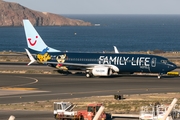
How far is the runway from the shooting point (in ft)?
224

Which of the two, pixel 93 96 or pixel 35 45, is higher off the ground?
pixel 35 45

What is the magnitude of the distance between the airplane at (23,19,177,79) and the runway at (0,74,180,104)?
1.44m

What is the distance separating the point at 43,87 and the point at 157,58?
19100mm

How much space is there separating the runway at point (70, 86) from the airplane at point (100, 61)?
4.73 ft

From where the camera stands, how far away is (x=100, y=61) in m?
86.9

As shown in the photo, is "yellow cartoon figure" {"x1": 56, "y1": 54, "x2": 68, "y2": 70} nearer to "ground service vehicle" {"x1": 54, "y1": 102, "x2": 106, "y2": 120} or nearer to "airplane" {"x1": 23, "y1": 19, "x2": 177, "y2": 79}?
"airplane" {"x1": 23, "y1": 19, "x2": 177, "y2": 79}

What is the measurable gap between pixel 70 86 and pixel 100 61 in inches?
461

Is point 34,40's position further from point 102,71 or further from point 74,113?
point 74,113

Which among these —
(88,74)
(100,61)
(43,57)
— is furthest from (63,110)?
(43,57)

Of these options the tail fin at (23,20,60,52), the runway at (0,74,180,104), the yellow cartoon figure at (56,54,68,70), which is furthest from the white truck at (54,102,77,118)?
the tail fin at (23,20,60,52)

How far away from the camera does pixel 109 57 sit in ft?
284

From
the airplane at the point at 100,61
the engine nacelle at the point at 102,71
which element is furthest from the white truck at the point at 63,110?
the engine nacelle at the point at 102,71

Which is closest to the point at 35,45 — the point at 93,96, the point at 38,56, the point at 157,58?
the point at 38,56

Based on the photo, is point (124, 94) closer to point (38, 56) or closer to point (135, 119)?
point (135, 119)
